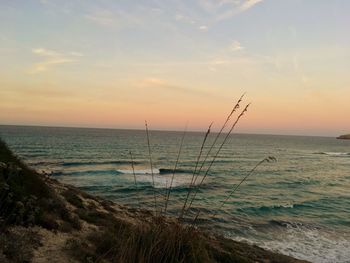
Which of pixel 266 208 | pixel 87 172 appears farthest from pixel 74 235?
pixel 87 172

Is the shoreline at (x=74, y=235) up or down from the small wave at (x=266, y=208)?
up

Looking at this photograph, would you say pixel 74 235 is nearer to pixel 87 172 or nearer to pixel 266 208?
pixel 266 208

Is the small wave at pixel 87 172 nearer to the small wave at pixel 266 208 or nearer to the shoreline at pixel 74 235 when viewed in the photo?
the small wave at pixel 266 208

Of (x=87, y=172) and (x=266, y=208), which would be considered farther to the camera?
(x=87, y=172)

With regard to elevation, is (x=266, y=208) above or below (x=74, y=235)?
below

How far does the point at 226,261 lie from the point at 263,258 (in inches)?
153

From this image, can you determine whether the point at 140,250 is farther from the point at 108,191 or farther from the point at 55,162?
the point at 55,162

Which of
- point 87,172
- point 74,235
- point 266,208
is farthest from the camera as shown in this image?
point 87,172

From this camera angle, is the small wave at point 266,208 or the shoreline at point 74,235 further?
the small wave at point 266,208


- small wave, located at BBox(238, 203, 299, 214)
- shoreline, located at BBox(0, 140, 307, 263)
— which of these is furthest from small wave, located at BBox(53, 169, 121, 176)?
shoreline, located at BBox(0, 140, 307, 263)

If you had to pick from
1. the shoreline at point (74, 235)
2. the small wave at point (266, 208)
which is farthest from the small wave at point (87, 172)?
the shoreline at point (74, 235)

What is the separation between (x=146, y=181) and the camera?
3139 centimetres

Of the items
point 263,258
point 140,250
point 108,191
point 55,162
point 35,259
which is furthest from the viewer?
point 55,162

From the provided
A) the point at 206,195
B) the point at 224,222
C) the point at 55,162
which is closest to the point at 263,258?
the point at 224,222
